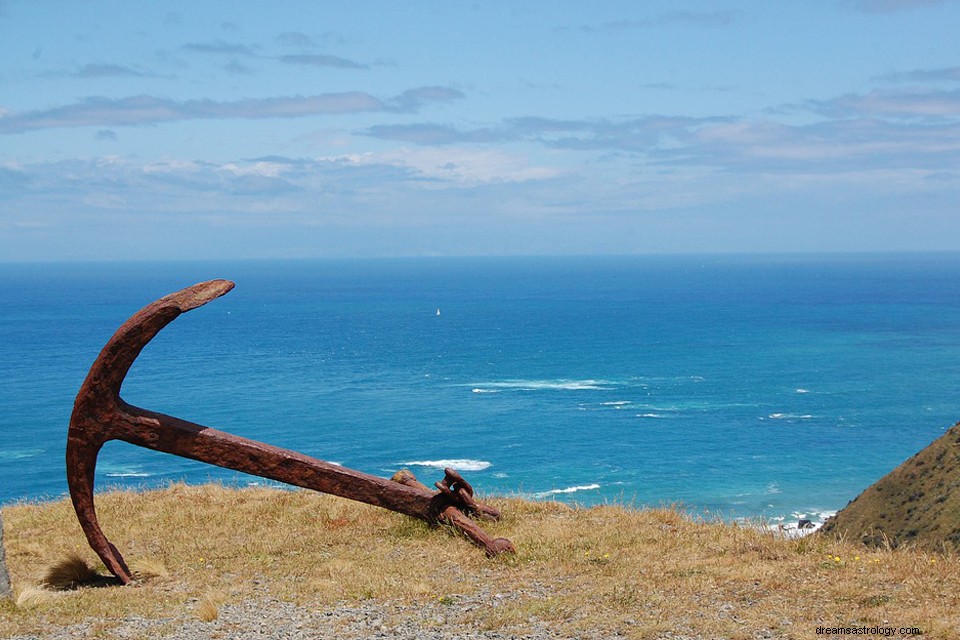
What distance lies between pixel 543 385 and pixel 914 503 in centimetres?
4635

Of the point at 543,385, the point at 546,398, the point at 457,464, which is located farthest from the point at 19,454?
the point at 543,385

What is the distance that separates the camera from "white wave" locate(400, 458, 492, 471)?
167 feet

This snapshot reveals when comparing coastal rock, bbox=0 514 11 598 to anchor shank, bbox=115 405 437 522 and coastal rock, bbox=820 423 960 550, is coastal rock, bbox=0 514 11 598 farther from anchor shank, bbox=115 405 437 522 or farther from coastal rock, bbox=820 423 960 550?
coastal rock, bbox=820 423 960 550

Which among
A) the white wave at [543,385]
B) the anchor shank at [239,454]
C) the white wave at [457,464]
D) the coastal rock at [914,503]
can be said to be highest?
the anchor shank at [239,454]

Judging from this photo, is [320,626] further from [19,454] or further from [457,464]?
[19,454]

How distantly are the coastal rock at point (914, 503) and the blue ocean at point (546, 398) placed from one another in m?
5.07

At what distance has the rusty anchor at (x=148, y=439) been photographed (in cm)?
857

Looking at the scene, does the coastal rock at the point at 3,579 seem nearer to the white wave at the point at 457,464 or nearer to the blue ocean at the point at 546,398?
the blue ocean at the point at 546,398

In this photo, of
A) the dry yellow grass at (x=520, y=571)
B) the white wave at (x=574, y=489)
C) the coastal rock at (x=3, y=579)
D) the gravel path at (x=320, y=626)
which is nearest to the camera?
the gravel path at (x=320, y=626)

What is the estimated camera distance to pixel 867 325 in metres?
124

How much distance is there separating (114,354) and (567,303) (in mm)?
162682

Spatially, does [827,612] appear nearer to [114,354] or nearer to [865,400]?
[114,354]

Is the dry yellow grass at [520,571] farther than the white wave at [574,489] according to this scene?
No

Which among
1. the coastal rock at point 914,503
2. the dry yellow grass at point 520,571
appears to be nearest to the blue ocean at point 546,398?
the coastal rock at point 914,503
